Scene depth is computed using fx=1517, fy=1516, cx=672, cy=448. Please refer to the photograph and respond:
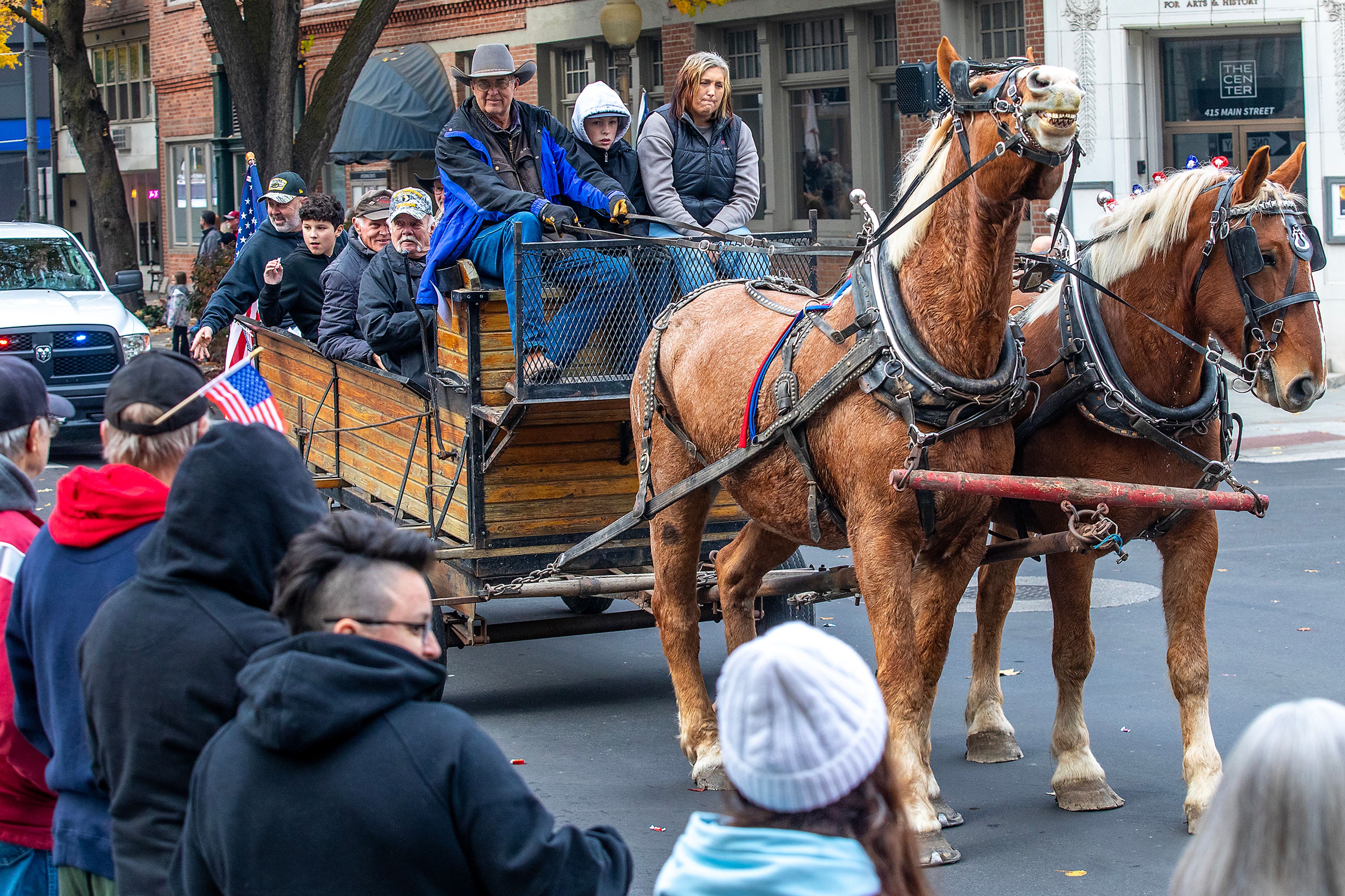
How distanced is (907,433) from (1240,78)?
14632 mm

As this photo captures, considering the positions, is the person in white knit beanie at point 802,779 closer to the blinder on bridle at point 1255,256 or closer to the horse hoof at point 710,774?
the blinder on bridle at point 1255,256

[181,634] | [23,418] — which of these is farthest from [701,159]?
[181,634]

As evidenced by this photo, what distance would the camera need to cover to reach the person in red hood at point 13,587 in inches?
133

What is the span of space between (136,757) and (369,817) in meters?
0.72

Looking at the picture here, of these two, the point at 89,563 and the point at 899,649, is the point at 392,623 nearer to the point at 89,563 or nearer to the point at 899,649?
the point at 89,563

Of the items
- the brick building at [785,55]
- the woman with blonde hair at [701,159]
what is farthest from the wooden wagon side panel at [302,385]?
the brick building at [785,55]

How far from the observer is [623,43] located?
16938 mm

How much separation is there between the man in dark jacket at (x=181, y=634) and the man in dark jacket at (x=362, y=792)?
0.36 metres

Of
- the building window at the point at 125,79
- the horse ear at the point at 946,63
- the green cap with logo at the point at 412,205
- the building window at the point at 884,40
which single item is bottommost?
the green cap with logo at the point at 412,205

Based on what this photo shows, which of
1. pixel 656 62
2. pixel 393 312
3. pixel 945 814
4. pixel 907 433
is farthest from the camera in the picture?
pixel 656 62

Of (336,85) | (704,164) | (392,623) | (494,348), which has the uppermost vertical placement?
(336,85)

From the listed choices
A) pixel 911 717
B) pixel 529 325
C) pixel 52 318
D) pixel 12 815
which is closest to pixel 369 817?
pixel 12 815

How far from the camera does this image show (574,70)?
81.2ft

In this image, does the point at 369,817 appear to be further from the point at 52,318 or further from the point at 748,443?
the point at 52,318
